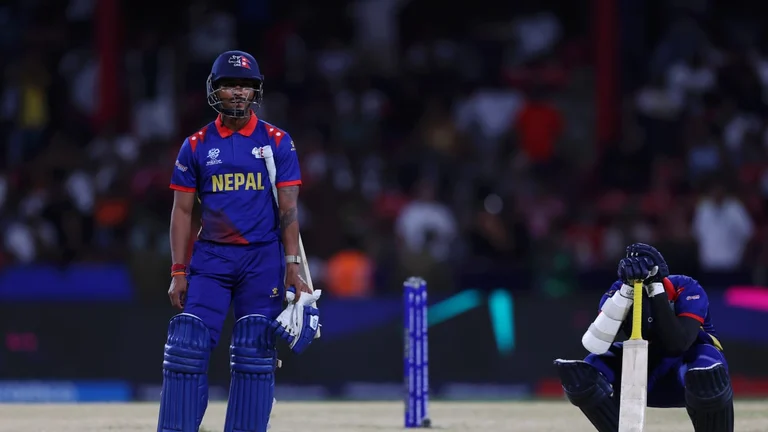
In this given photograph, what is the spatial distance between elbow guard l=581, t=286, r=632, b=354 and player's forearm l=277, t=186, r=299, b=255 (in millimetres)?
1568

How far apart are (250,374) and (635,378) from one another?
6.39 ft

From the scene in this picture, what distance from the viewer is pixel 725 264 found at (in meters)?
15.5

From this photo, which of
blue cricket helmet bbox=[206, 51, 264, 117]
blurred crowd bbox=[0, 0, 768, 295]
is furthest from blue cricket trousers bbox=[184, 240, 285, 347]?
blurred crowd bbox=[0, 0, 768, 295]

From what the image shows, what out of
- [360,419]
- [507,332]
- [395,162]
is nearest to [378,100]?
[395,162]

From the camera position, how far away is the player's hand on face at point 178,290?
25.6 ft

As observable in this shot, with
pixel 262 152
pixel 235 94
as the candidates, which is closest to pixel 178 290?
pixel 262 152

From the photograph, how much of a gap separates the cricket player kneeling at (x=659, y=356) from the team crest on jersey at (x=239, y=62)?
7.16ft

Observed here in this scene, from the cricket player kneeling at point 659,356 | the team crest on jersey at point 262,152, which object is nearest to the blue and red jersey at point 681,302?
the cricket player kneeling at point 659,356

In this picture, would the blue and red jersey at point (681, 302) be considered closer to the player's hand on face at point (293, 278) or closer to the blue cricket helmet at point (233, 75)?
the player's hand on face at point (293, 278)

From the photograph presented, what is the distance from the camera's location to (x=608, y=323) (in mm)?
7812

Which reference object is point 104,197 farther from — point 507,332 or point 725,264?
point 725,264

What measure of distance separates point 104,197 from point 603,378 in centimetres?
944

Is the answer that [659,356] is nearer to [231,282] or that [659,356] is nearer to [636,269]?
[636,269]

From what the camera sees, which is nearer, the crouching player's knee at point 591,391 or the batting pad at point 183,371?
the batting pad at point 183,371
